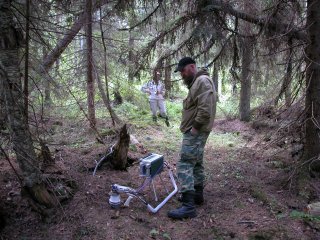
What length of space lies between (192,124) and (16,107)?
2.58 meters

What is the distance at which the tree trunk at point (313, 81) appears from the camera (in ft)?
19.4

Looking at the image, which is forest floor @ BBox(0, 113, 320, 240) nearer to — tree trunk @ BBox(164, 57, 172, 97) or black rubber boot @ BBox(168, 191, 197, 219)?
black rubber boot @ BBox(168, 191, 197, 219)

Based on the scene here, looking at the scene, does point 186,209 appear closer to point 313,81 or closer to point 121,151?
point 121,151

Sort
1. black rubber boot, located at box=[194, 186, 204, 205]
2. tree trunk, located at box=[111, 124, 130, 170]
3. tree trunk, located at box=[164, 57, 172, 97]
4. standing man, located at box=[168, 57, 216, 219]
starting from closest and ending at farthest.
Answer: standing man, located at box=[168, 57, 216, 219] < black rubber boot, located at box=[194, 186, 204, 205] < tree trunk, located at box=[111, 124, 130, 170] < tree trunk, located at box=[164, 57, 172, 97]

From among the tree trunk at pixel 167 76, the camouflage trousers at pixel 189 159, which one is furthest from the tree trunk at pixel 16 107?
the tree trunk at pixel 167 76

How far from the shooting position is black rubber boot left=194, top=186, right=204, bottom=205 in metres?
5.48

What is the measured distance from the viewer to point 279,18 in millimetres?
7320

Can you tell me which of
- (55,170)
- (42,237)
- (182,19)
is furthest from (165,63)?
(42,237)

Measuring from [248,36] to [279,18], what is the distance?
35.3 inches

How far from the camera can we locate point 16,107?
4484mm

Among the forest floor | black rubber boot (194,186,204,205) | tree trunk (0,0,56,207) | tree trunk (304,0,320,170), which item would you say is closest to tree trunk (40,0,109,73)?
the forest floor

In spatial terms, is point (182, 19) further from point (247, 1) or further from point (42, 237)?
point (42, 237)

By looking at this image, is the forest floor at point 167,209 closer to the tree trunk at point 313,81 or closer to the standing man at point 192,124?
the standing man at point 192,124

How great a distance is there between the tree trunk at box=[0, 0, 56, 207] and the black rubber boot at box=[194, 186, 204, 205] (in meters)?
2.26
